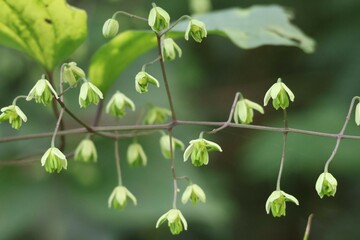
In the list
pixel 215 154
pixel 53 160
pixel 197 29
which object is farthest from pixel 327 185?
pixel 215 154

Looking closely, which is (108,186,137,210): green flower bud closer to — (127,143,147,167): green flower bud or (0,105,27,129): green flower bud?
(127,143,147,167): green flower bud

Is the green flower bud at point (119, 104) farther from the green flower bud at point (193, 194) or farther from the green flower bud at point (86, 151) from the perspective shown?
the green flower bud at point (193, 194)

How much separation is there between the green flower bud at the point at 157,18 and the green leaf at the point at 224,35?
0.26 m

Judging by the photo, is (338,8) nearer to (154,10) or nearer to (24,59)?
(24,59)

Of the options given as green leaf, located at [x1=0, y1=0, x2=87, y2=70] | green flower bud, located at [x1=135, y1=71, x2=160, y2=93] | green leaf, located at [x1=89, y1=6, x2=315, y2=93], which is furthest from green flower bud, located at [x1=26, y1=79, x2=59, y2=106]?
green leaf, located at [x1=89, y1=6, x2=315, y2=93]

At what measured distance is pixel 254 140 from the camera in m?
3.25

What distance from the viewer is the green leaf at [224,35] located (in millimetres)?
1629

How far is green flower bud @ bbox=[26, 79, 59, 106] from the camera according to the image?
4.10 ft

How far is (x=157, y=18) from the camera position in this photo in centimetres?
127

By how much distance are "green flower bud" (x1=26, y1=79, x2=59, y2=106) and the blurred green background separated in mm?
883

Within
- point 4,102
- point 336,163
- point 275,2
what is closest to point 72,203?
point 4,102

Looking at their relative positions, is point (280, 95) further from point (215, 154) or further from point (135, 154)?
point (215, 154)

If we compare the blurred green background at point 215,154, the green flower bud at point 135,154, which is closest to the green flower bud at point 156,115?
the green flower bud at point 135,154

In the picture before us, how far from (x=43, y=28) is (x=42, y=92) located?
29cm
